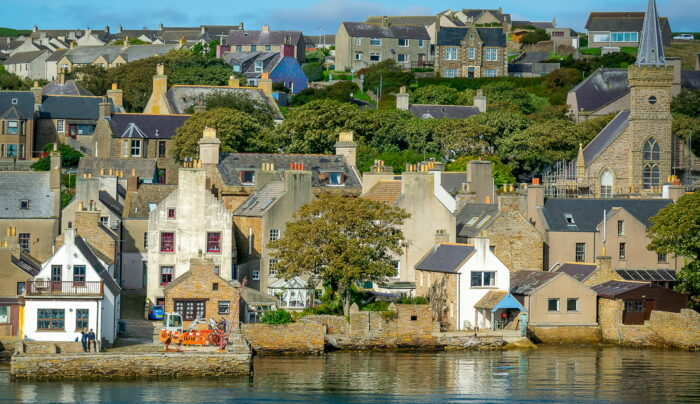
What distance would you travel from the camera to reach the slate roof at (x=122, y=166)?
309 ft

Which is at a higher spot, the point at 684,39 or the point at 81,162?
the point at 684,39

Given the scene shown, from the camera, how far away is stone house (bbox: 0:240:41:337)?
61844mm

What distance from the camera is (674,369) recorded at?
61125mm

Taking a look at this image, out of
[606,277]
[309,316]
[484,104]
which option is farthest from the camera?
[484,104]

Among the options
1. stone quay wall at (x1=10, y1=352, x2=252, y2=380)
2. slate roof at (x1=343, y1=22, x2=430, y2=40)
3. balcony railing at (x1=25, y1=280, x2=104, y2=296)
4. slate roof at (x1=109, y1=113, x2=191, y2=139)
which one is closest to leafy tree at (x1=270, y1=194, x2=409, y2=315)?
stone quay wall at (x1=10, y1=352, x2=252, y2=380)

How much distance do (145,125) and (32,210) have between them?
2882cm

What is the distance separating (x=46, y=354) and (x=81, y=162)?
135 feet

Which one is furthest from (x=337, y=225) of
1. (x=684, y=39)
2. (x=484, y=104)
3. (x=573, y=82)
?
(x=684, y=39)

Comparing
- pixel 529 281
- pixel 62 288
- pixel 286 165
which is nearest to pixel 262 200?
pixel 286 165

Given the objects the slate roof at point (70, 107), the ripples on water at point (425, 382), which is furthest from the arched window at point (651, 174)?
the slate roof at point (70, 107)

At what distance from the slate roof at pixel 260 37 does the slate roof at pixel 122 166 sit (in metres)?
71.2

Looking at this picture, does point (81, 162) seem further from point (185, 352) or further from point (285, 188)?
point (185, 352)

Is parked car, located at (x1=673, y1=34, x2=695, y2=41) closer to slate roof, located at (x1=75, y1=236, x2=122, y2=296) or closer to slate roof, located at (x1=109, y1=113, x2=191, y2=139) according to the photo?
slate roof, located at (x1=109, y1=113, x2=191, y2=139)

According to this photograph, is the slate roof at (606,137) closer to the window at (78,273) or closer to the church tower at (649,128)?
the church tower at (649,128)
